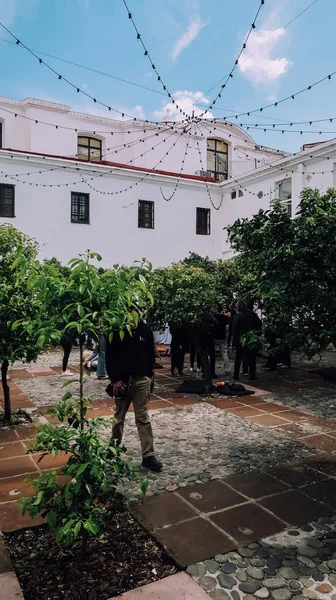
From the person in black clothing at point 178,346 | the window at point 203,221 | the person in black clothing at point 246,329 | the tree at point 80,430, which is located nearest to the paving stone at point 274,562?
the tree at point 80,430

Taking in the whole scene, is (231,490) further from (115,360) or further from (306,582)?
(115,360)

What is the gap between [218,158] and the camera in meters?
25.7

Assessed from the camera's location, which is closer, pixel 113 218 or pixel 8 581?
pixel 8 581

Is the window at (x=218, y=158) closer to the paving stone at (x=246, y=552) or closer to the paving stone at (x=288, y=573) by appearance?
the paving stone at (x=246, y=552)

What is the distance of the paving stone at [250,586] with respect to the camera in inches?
111

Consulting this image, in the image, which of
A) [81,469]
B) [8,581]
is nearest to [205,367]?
[81,469]

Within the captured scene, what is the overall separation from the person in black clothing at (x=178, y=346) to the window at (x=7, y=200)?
33.3 feet

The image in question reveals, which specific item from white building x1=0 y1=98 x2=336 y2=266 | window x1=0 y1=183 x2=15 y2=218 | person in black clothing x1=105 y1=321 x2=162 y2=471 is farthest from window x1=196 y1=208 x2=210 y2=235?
person in black clothing x1=105 y1=321 x2=162 y2=471

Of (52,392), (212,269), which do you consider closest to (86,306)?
(52,392)

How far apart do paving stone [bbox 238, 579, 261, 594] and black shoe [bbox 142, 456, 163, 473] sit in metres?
1.83

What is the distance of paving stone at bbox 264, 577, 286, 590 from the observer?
2846mm

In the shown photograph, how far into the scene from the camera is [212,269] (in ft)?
52.5

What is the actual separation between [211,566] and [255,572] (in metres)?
0.29

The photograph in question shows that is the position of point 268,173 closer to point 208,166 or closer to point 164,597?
point 208,166
